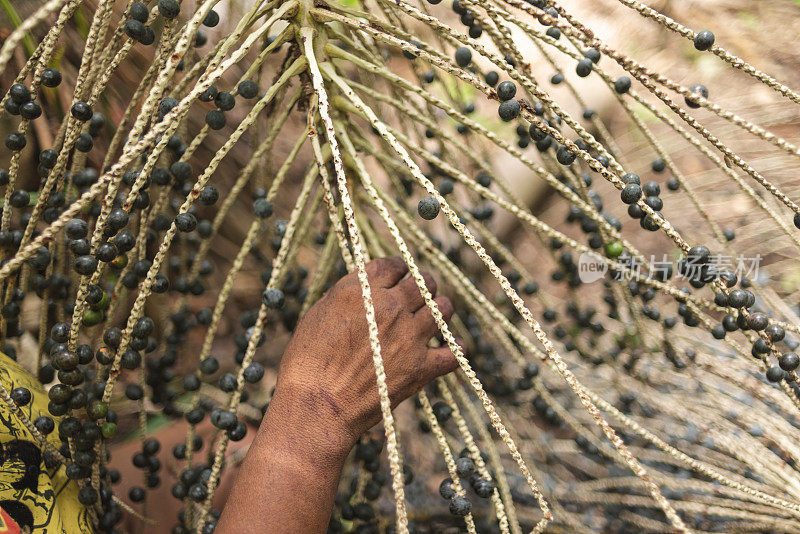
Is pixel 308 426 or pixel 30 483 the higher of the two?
pixel 308 426

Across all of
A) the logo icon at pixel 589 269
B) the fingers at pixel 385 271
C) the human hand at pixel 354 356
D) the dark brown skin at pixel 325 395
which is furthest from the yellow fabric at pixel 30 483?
the logo icon at pixel 589 269

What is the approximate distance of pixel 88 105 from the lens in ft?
3.60

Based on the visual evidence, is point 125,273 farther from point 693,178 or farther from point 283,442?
point 693,178

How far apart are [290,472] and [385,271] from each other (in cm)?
42

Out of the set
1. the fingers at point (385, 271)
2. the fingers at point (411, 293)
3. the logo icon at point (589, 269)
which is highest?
the fingers at point (385, 271)

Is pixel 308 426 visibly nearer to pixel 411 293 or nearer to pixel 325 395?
pixel 325 395

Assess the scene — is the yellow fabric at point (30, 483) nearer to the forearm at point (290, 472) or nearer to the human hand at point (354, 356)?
the forearm at point (290, 472)

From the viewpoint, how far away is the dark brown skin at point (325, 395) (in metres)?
1.06

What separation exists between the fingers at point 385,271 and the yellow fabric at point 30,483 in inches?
29.7

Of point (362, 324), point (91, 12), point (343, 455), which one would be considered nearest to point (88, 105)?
point (362, 324)

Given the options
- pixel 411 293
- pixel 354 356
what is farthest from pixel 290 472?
pixel 411 293

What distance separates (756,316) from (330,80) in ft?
3.02

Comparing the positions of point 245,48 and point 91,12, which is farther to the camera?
point 91,12

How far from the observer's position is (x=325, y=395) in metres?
1.12
